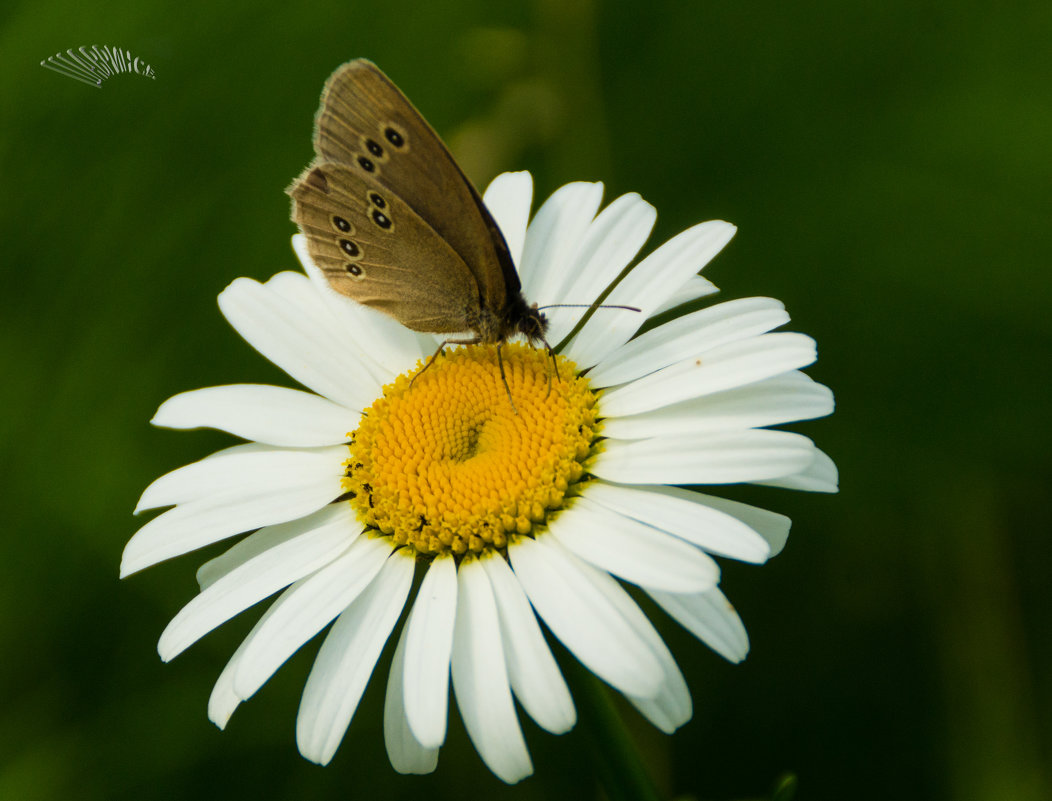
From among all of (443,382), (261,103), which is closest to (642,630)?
(443,382)

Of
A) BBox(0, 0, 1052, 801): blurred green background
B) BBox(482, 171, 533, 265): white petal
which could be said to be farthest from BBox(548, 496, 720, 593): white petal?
BBox(0, 0, 1052, 801): blurred green background

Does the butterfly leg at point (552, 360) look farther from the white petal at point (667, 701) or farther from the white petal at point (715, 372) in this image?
the white petal at point (667, 701)

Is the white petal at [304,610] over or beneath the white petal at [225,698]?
over

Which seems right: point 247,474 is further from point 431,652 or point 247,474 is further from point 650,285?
point 650,285

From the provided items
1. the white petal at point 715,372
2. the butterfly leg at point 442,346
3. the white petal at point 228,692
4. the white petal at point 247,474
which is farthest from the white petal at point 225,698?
the white petal at point 715,372

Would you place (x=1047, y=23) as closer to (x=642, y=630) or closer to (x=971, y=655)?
(x=971, y=655)

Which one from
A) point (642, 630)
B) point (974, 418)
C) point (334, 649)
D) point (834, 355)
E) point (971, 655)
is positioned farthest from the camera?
point (834, 355)

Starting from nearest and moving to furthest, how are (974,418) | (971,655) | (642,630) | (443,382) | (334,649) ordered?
(642,630)
(334,649)
(443,382)
(971,655)
(974,418)
